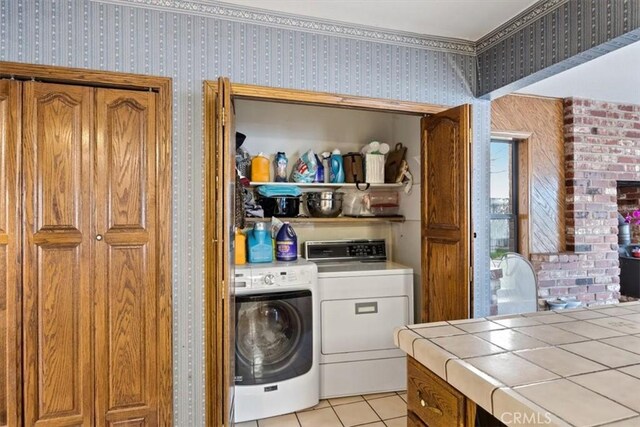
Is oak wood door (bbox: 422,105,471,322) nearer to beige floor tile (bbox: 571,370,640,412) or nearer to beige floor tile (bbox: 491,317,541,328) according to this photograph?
beige floor tile (bbox: 491,317,541,328)

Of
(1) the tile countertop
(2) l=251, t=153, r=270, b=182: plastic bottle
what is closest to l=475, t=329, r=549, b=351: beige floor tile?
(1) the tile countertop

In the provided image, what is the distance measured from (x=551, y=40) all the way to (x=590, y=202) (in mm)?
2095

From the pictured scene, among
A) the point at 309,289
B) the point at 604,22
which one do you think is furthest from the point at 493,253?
the point at 604,22

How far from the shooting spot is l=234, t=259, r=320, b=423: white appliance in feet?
7.86

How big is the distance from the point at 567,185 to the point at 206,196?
10.7 feet

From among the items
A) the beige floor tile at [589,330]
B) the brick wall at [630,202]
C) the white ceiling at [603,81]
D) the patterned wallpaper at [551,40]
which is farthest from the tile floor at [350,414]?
the brick wall at [630,202]

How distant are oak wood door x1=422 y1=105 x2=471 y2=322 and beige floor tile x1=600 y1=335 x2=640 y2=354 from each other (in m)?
1.04

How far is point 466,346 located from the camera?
1.06 m

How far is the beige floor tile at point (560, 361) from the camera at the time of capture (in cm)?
88

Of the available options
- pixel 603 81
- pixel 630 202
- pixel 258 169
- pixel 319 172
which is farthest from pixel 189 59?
pixel 630 202

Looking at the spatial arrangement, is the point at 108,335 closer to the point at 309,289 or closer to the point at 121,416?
the point at 121,416

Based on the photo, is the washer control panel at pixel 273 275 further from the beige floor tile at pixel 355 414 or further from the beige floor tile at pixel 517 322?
the beige floor tile at pixel 517 322

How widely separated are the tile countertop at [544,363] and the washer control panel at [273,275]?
136 centimetres

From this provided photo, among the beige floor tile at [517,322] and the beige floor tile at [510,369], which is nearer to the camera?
the beige floor tile at [510,369]
